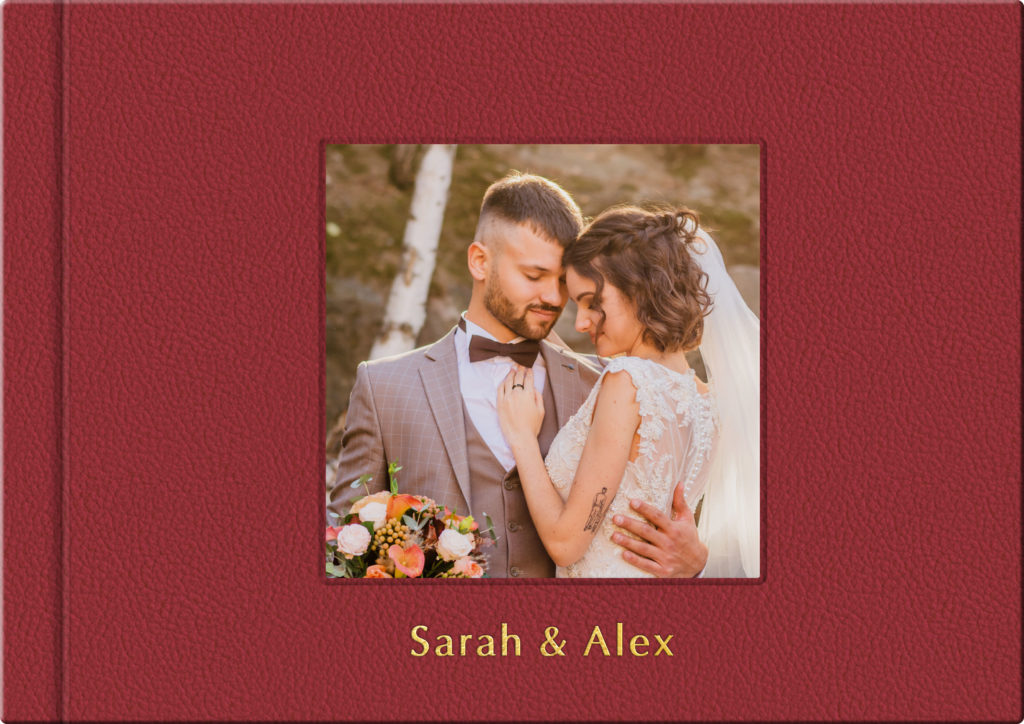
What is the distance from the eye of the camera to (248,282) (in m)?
3.07

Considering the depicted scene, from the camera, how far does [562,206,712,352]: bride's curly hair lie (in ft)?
10.2

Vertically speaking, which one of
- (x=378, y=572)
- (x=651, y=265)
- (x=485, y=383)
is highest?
(x=651, y=265)

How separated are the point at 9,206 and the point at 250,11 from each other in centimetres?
101

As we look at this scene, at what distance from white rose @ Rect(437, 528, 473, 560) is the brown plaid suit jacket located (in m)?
0.15

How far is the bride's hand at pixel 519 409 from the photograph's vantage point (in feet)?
10.4

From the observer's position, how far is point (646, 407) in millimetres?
3041

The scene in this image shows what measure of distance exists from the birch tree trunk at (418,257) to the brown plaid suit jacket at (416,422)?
4.6 inches

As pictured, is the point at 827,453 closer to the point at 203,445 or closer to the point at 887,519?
the point at 887,519

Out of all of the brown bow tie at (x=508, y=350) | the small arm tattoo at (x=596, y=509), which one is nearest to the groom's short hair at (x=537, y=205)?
the brown bow tie at (x=508, y=350)

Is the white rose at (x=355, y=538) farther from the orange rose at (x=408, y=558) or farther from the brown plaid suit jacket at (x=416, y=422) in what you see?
the brown plaid suit jacket at (x=416, y=422)

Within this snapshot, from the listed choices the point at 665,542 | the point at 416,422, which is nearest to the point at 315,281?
the point at 416,422

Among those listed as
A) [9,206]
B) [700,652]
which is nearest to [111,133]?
[9,206]

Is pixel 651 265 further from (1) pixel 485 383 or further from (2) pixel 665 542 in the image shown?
(2) pixel 665 542

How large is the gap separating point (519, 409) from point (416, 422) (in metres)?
0.36
